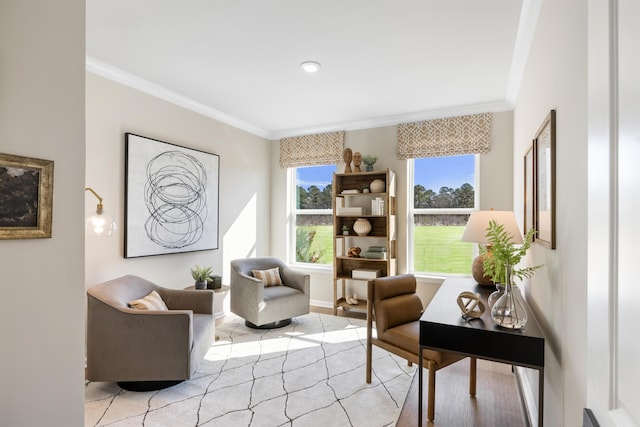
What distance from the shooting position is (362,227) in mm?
4332

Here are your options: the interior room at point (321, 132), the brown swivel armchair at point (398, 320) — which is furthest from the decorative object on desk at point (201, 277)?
the brown swivel armchair at point (398, 320)

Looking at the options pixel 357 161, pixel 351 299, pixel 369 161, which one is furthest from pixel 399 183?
pixel 351 299

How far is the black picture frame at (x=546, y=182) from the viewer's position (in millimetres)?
1571

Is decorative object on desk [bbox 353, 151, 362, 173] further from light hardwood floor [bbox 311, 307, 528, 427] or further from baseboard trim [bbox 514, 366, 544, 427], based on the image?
baseboard trim [bbox 514, 366, 544, 427]

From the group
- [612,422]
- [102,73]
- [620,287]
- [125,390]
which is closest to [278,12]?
[102,73]

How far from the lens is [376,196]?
444cm

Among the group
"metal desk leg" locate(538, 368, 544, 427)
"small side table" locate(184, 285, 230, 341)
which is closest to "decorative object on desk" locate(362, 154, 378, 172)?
"small side table" locate(184, 285, 230, 341)

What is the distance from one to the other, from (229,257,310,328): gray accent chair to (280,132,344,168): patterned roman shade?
1.61 m

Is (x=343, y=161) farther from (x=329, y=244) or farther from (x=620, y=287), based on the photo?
(x=620, y=287)

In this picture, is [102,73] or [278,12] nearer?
[278,12]

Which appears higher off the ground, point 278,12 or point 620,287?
point 278,12

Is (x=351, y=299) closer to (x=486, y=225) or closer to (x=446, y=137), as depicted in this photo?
(x=446, y=137)

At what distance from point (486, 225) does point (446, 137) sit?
201cm

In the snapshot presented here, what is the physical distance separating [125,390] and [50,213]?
178cm
